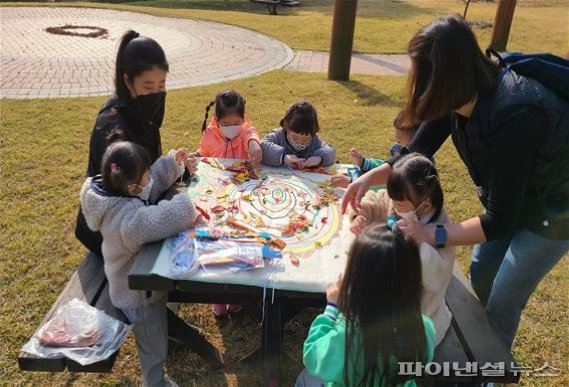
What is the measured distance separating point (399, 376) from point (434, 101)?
1.03 m

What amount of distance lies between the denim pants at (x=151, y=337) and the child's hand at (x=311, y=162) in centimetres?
127

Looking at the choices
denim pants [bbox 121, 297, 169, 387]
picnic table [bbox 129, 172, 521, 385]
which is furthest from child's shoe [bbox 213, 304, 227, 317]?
picnic table [bbox 129, 172, 521, 385]

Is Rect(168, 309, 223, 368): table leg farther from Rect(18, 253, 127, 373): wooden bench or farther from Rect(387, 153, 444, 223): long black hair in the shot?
Rect(387, 153, 444, 223): long black hair

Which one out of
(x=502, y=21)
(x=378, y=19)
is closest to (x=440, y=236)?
(x=502, y=21)

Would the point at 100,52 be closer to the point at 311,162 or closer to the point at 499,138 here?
the point at 311,162

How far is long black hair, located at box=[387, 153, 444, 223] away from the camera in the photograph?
1.94 metres

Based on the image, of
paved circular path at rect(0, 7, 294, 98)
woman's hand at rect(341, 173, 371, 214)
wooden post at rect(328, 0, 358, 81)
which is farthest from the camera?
wooden post at rect(328, 0, 358, 81)

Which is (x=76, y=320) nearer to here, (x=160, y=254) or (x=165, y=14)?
(x=160, y=254)

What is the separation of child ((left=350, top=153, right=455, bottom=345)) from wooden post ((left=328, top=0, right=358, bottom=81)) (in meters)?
6.53

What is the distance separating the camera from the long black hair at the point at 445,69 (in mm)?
1768

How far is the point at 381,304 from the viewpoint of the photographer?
4.91ft

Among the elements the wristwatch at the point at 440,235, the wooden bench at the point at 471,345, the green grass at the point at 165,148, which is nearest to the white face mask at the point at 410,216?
the wristwatch at the point at 440,235

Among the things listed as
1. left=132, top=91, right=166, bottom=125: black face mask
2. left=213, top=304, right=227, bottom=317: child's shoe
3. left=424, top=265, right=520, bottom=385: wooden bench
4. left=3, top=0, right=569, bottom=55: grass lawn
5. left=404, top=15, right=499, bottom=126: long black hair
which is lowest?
left=213, top=304, right=227, bottom=317: child's shoe

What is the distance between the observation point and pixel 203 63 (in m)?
9.47
